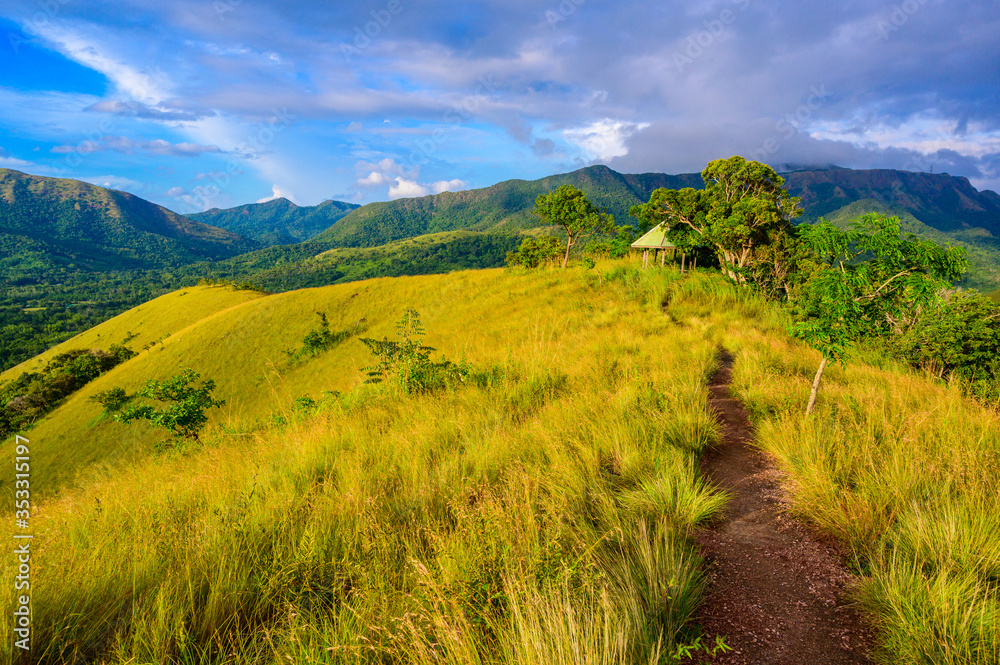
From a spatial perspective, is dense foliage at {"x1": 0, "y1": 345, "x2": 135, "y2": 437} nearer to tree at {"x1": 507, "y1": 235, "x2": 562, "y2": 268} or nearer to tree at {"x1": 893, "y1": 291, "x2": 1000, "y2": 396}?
tree at {"x1": 507, "y1": 235, "x2": 562, "y2": 268}

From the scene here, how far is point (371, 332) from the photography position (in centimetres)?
3475

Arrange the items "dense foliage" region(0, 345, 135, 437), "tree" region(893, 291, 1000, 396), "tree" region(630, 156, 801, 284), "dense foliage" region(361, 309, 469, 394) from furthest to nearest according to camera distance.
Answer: "dense foliage" region(0, 345, 135, 437)
"tree" region(630, 156, 801, 284)
"tree" region(893, 291, 1000, 396)
"dense foliage" region(361, 309, 469, 394)

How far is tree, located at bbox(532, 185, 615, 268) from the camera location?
25562 millimetres

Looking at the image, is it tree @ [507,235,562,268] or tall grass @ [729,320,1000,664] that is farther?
tree @ [507,235,562,268]

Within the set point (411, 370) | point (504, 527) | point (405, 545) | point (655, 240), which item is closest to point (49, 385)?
point (411, 370)

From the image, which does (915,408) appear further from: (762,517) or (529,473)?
(529,473)

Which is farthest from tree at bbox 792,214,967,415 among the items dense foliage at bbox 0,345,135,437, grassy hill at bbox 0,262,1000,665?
dense foliage at bbox 0,345,135,437

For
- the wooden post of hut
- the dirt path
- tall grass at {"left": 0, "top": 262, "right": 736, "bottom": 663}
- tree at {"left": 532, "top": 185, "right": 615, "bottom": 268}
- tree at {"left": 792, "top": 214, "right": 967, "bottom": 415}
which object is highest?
tree at {"left": 532, "top": 185, "right": 615, "bottom": 268}

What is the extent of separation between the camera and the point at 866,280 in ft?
14.5

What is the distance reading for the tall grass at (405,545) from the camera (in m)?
1.85

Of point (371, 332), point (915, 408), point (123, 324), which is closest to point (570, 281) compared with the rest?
point (915, 408)

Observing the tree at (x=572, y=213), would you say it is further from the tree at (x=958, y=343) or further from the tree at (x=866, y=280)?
the tree at (x=866, y=280)

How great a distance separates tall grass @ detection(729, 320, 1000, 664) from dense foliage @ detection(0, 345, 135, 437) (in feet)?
199

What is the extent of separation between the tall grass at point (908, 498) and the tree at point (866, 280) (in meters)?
0.64
